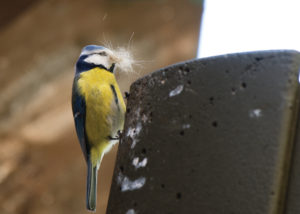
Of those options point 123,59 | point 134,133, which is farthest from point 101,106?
point 134,133

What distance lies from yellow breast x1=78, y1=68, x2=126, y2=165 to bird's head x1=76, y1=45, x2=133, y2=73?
0.25 ft

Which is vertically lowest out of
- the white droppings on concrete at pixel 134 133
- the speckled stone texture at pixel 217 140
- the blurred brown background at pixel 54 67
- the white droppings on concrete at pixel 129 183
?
the blurred brown background at pixel 54 67

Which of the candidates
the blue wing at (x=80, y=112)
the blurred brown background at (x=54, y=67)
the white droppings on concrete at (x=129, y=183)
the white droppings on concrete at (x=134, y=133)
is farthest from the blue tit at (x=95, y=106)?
the blurred brown background at (x=54, y=67)

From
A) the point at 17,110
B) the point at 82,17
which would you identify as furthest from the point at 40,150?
the point at 82,17

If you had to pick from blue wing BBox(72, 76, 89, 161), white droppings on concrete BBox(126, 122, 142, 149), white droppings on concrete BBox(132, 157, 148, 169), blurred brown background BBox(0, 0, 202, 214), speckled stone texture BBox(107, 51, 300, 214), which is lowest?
blurred brown background BBox(0, 0, 202, 214)

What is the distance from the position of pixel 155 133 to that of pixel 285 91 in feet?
2.08

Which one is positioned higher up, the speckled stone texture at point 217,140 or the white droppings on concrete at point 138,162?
the speckled stone texture at point 217,140

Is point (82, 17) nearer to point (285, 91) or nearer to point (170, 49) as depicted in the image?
point (170, 49)

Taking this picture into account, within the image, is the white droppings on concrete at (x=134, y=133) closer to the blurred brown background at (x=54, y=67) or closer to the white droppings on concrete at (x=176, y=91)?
the white droppings on concrete at (x=176, y=91)

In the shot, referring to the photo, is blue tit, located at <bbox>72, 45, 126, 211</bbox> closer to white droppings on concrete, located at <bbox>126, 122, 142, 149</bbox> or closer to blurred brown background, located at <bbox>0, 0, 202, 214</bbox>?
white droppings on concrete, located at <bbox>126, 122, 142, 149</bbox>

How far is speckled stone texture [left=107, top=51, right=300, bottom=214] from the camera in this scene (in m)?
2.34

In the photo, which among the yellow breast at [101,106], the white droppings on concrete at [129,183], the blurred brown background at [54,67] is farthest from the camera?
the blurred brown background at [54,67]

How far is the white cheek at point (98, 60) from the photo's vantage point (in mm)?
4184

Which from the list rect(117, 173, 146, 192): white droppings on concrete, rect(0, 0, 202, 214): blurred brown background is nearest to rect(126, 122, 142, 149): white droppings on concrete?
rect(117, 173, 146, 192): white droppings on concrete
